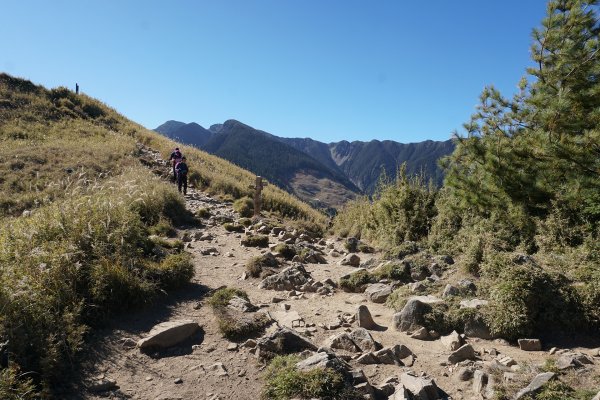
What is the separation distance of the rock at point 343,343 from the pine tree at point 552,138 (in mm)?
4929

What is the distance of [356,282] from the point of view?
355 inches

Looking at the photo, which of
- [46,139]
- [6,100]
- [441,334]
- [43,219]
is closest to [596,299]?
[441,334]

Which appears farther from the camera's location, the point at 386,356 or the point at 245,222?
the point at 245,222

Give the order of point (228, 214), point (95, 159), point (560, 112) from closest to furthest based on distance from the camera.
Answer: point (560, 112), point (228, 214), point (95, 159)

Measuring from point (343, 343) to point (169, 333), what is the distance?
2.60m

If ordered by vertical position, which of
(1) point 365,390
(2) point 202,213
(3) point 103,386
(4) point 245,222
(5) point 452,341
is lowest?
(3) point 103,386

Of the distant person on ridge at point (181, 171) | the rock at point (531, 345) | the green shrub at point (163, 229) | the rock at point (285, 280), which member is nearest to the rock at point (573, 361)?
the rock at point (531, 345)

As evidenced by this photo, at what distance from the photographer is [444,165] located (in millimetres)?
10531

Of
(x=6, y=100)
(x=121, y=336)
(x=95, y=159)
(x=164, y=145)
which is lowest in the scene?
(x=121, y=336)

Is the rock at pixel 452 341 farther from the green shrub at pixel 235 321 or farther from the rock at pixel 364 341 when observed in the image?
the green shrub at pixel 235 321

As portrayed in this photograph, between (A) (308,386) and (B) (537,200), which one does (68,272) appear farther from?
(B) (537,200)

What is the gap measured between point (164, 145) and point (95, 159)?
9376mm

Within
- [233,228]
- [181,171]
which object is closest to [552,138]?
[233,228]

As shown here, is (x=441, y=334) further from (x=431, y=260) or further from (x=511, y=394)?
(x=431, y=260)
